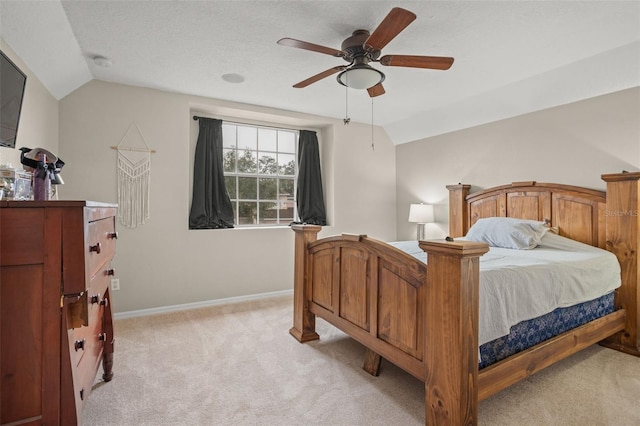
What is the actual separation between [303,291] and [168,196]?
1914 mm

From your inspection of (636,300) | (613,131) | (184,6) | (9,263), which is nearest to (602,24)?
(613,131)

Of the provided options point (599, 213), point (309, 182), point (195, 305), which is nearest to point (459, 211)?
point (599, 213)

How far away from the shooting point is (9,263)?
117cm

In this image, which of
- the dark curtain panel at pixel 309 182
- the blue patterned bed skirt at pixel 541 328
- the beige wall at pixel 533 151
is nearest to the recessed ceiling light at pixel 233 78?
the dark curtain panel at pixel 309 182

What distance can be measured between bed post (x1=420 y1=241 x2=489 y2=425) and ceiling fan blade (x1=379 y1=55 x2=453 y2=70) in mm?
1305

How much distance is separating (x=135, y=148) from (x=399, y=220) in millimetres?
3752

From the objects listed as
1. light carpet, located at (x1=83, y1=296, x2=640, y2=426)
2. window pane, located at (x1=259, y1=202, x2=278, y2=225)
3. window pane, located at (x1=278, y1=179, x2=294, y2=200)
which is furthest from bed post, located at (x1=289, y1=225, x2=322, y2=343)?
window pane, located at (x1=278, y1=179, x2=294, y2=200)

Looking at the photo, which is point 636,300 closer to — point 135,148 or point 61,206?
point 61,206

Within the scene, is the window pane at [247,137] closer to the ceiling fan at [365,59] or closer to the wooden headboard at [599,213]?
the ceiling fan at [365,59]

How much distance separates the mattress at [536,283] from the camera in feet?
5.58

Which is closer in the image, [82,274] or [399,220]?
[82,274]

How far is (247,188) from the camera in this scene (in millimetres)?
4336

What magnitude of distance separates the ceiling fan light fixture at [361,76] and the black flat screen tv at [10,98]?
2062 millimetres

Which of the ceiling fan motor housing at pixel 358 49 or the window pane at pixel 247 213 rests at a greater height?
the ceiling fan motor housing at pixel 358 49
